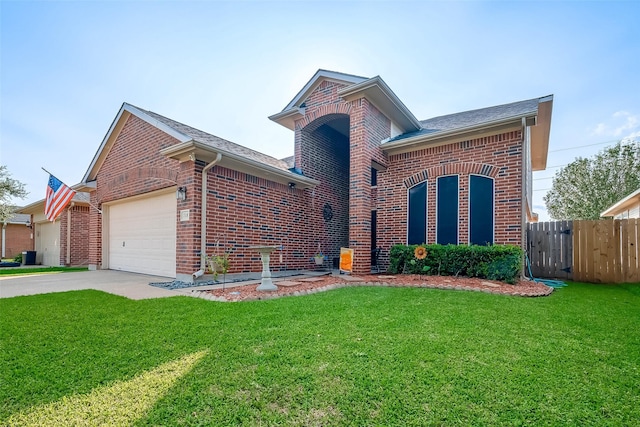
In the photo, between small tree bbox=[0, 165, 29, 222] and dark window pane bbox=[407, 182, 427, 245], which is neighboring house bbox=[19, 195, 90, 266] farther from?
dark window pane bbox=[407, 182, 427, 245]

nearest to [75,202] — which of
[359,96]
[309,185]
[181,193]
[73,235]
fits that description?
[73,235]

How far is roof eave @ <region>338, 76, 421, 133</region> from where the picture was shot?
7863 mm

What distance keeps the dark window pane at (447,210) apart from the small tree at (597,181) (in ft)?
60.2

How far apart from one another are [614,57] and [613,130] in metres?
14.6

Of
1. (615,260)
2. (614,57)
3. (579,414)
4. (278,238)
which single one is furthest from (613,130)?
(579,414)

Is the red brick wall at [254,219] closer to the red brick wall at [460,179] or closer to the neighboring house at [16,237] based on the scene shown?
the red brick wall at [460,179]

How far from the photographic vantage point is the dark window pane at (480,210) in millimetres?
7449

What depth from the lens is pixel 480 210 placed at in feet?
24.9

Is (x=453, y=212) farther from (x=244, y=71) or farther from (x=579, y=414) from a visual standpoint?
(x=244, y=71)

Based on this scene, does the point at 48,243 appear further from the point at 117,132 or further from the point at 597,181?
the point at 597,181

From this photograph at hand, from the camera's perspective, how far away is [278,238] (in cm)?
885

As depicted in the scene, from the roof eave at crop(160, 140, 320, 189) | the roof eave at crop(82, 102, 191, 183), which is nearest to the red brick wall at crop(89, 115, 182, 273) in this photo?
the roof eave at crop(82, 102, 191, 183)

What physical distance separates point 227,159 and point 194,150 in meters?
0.79

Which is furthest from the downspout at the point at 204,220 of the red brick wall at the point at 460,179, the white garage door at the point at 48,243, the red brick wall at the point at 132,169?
the white garage door at the point at 48,243
